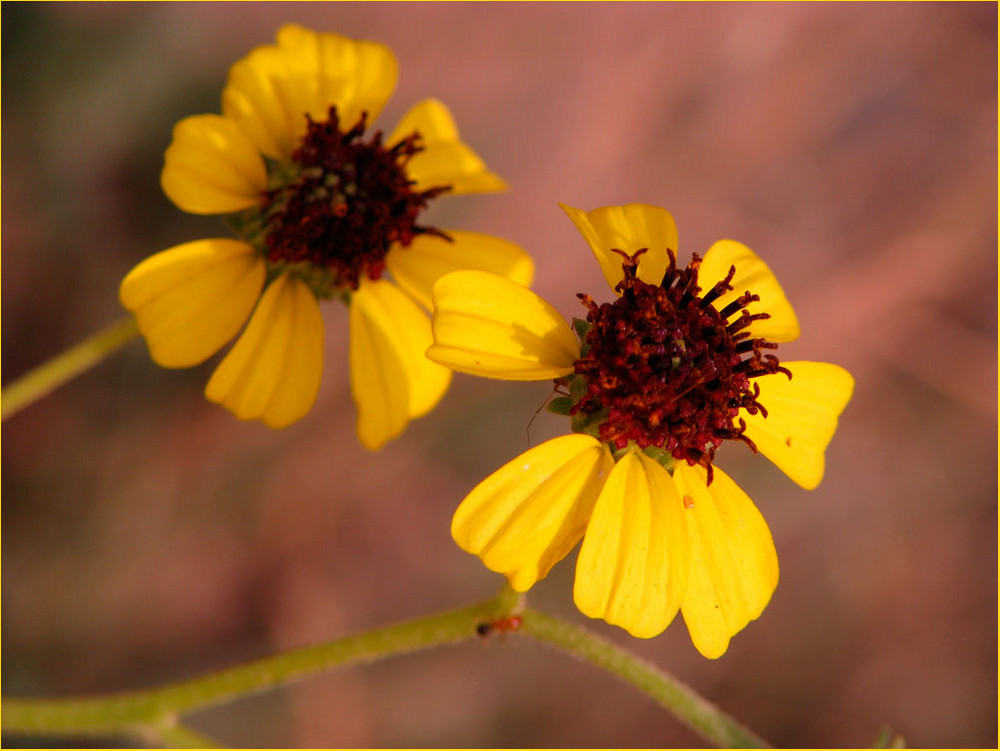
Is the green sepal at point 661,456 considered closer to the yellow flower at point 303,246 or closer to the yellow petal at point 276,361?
the yellow flower at point 303,246

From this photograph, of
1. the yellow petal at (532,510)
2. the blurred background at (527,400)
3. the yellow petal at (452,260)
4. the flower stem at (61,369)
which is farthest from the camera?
the blurred background at (527,400)

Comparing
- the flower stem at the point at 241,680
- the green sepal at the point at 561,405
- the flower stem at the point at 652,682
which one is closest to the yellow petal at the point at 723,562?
the flower stem at the point at 652,682

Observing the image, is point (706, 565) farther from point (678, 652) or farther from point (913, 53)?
point (913, 53)

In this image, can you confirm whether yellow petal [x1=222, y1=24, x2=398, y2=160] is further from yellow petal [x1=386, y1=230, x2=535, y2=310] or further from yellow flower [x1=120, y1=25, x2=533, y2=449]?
yellow petal [x1=386, y1=230, x2=535, y2=310]

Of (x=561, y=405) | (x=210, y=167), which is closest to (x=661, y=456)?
(x=561, y=405)

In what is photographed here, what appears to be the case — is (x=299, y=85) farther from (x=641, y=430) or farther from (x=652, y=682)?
(x=652, y=682)

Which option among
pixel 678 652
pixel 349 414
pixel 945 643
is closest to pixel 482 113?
pixel 349 414
